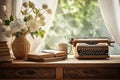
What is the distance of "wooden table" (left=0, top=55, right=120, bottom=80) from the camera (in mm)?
2143

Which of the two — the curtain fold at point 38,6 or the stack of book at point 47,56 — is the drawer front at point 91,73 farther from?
the curtain fold at point 38,6

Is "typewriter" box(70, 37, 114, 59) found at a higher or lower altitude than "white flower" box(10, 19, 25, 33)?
lower

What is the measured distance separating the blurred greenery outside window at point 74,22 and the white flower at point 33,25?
0.45 metres

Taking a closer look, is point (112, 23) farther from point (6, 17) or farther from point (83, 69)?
point (6, 17)

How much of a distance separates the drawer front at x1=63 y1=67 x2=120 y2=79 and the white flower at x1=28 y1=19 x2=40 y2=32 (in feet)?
1.51

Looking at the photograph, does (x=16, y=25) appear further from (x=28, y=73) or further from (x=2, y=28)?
(x=28, y=73)

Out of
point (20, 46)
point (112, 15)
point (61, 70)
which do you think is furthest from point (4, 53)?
point (112, 15)

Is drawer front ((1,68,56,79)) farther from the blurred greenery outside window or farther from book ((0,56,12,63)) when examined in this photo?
the blurred greenery outside window

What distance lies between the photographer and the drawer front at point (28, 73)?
218 centimetres

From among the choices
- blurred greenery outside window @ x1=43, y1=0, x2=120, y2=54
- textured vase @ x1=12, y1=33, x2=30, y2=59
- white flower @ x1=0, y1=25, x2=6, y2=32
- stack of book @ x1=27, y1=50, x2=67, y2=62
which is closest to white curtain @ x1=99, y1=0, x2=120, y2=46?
blurred greenery outside window @ x1=43, y1=0, x2=120, y2=54

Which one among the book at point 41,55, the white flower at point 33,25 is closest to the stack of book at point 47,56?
the book at point 41,55

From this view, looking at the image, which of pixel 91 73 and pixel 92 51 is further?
pixel 92 51

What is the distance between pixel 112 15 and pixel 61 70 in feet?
2.57

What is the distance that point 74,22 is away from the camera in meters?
2.77
